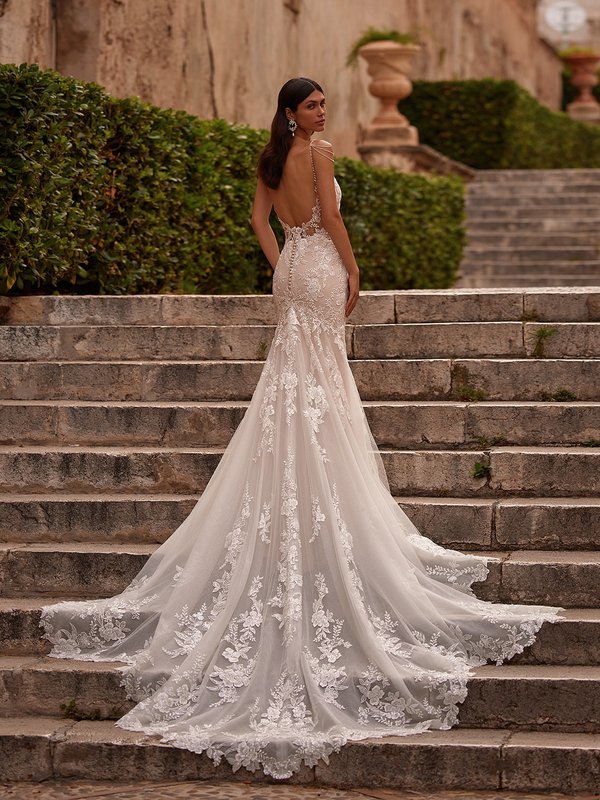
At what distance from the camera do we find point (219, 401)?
7441mm

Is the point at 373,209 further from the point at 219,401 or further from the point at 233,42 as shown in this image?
the point at 219,401

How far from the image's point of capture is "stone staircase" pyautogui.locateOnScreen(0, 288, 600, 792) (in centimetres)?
529

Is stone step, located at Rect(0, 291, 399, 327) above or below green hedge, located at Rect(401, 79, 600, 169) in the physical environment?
below

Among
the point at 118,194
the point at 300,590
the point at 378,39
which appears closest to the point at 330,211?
the point at 300,590

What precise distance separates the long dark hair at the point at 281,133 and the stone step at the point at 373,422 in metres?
1.51

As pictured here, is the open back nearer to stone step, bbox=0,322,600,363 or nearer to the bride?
the bride

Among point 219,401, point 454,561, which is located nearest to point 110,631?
point 454,561

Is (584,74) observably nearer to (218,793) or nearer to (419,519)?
(419,519)

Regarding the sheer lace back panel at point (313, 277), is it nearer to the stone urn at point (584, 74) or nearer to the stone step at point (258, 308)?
the stone step at point (258, 308)

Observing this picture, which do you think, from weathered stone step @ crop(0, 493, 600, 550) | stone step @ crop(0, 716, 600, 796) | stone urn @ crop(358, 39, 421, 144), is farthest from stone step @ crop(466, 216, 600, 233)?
stone step @ crop(0, 716, 600, 796)

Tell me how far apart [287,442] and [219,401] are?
5.51 feet

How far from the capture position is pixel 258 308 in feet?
26.7

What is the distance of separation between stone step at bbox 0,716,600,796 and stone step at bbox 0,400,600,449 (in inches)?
73.2

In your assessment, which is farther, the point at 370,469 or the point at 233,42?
the point at 233,42
